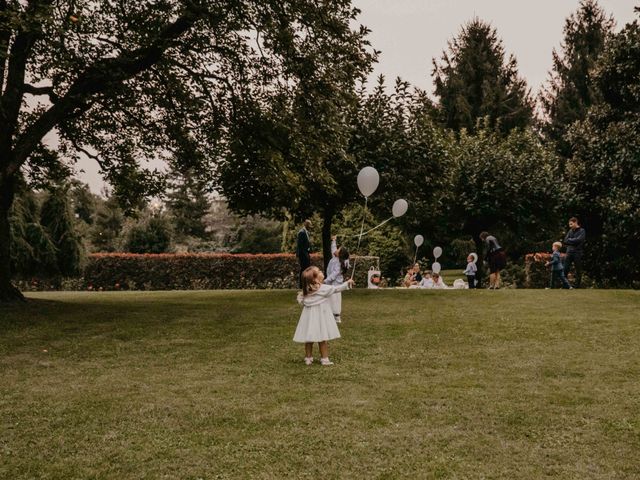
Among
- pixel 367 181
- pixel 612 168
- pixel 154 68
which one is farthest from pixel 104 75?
pixel 612 168

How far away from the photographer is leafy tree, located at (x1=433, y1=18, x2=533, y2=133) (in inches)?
1884

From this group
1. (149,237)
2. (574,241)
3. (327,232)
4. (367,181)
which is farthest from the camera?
(149,237)

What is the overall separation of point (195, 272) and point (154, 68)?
16390mm

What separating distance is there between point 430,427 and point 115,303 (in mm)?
13799

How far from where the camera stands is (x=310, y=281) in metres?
9.17

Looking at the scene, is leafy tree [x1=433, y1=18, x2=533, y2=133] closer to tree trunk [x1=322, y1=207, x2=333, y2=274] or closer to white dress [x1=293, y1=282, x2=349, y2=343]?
tree trunk [x1=322, y1=207, x2=333, y2=274]

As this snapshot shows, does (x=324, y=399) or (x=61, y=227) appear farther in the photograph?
(x=61, y=227)

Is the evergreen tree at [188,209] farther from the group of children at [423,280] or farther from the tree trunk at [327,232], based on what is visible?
the tree trunk at [327,232]

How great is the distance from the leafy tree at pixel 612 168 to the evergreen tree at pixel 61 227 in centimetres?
1955

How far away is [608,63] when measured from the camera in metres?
24.0

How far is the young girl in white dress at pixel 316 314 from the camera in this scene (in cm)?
920

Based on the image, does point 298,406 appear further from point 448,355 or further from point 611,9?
point 611,9

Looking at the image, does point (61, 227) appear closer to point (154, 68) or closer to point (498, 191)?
point (154, 68)

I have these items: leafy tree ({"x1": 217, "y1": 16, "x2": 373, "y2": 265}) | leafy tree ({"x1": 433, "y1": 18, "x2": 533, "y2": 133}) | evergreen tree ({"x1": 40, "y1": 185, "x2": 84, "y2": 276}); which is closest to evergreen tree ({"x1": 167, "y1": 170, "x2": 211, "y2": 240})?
leafy tree ({"x1": 433, "y1": 18, "x2": 533, "y2": 133})
